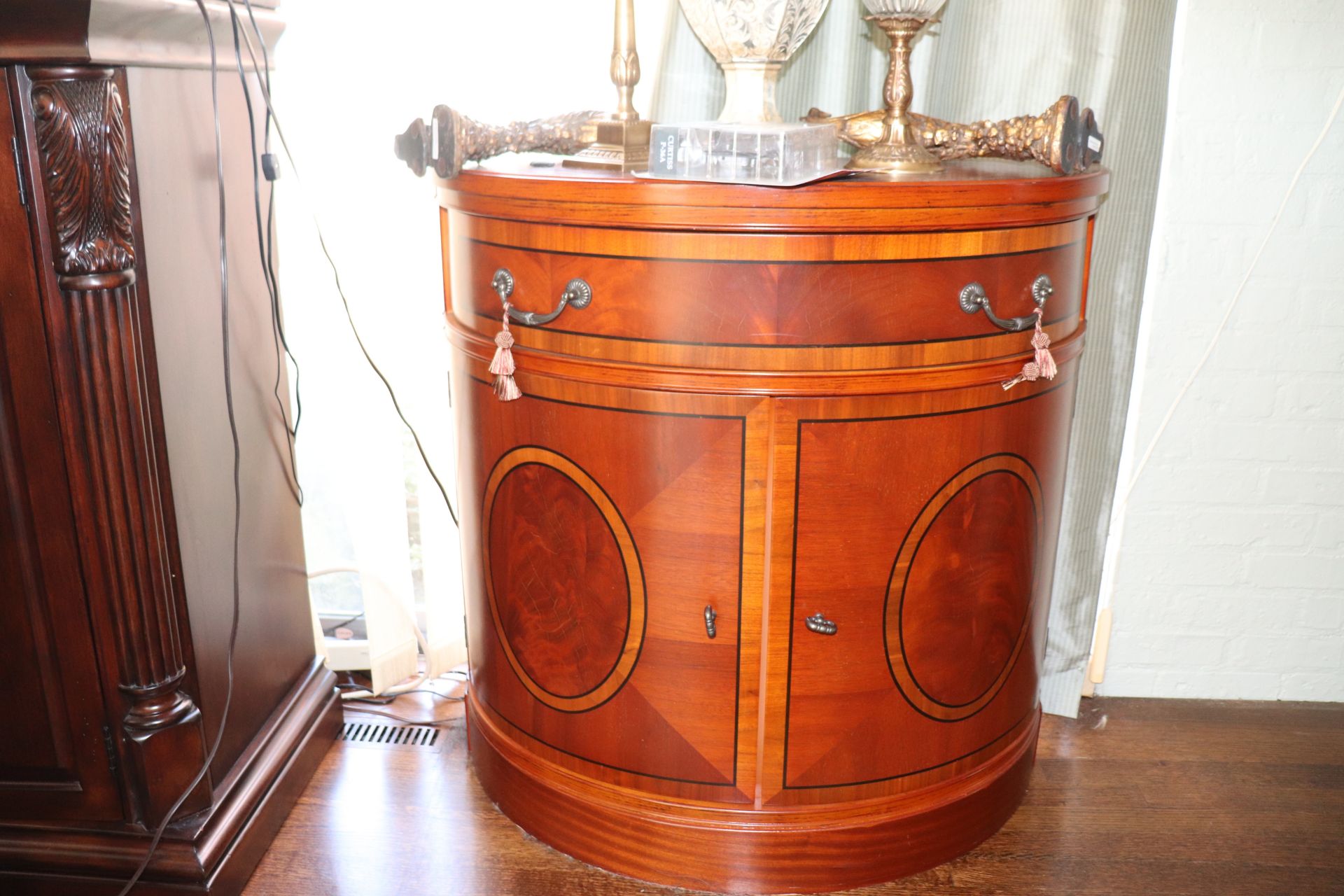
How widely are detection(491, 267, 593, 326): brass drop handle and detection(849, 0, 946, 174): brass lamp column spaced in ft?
1.34

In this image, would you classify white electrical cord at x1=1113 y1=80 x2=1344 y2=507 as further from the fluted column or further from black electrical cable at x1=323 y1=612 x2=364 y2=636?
the fluted column

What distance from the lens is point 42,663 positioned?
1308mm

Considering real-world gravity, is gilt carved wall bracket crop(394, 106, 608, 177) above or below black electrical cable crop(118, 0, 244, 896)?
above

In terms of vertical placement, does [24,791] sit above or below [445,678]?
above

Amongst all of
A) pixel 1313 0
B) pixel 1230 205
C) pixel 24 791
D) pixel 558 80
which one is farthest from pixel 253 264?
pixel 1313 0

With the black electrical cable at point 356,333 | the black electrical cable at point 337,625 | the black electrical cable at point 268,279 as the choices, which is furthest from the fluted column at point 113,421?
the black electrical cable at point 337,625

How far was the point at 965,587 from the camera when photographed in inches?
54.5

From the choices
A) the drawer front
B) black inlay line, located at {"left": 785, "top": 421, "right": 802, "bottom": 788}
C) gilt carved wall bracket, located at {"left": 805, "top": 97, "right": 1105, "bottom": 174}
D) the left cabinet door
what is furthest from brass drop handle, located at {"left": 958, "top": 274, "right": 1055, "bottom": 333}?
the left cabinet door

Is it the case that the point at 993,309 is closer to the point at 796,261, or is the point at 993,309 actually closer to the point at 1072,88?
the point at 796,261

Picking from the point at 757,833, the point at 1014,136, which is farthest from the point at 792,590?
the point at 1014,136

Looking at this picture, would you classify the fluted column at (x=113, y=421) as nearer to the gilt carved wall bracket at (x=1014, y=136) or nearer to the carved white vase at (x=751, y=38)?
the carved white vase at (x=751, y=38)

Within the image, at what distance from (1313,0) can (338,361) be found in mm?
1549

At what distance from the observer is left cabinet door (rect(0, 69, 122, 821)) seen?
3.86 ft

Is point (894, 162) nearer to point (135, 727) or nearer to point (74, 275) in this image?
point (74, 275)
